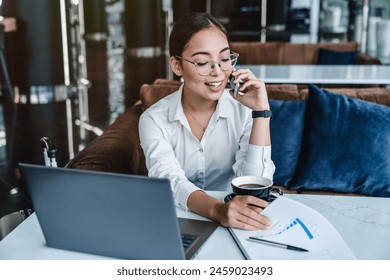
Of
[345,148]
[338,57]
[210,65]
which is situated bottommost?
[345,148]

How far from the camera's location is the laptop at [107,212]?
103 cm

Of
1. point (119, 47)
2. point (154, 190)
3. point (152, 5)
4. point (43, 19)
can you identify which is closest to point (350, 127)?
point (154, 190)

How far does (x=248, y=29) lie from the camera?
845 centimetres

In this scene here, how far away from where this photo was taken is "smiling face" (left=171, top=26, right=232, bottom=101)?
5.83 ft

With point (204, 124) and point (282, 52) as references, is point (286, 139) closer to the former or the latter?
point (204, 124)

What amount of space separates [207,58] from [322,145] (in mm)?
1041

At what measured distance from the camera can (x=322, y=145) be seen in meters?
2.60

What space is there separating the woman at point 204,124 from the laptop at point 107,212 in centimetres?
38

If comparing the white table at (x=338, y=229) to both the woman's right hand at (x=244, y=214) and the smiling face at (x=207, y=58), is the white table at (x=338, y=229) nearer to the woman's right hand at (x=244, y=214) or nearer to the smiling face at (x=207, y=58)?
the woman's right hand at (x=244, y=214)

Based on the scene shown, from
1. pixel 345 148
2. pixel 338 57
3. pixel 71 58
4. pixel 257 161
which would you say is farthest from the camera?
pixel 71 58

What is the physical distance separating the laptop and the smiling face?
712 mm

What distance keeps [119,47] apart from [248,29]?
6.42m

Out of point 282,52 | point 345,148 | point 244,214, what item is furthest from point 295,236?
point 282,52

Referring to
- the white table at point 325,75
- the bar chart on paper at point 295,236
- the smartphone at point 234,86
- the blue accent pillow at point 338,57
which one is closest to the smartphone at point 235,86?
the smartphone at point 234,86
